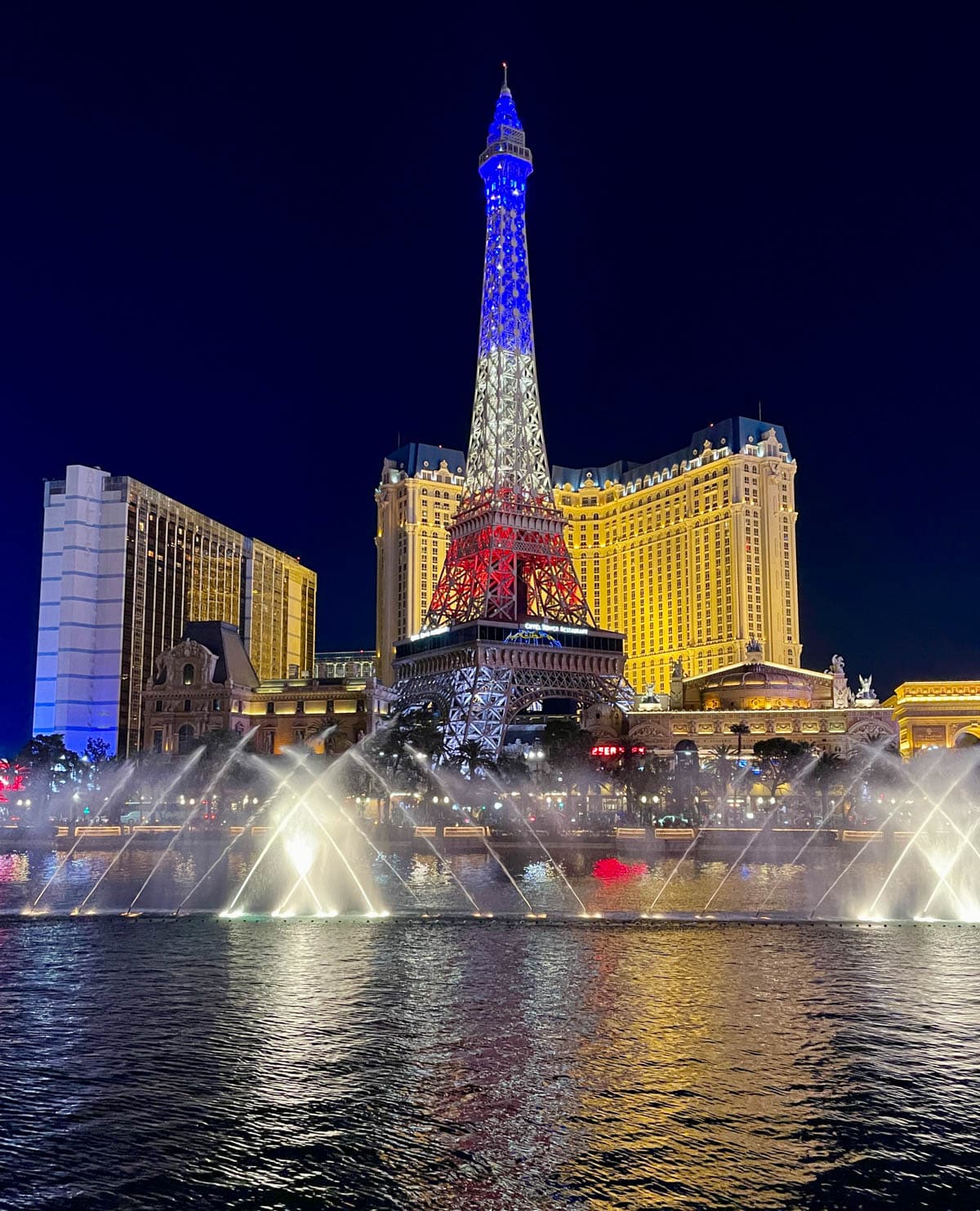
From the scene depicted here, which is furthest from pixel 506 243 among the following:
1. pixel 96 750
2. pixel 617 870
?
pixel 617 870

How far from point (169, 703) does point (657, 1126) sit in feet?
422

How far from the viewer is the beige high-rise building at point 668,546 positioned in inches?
6545

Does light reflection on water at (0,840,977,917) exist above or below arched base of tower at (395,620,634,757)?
below

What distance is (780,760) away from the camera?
335 ft

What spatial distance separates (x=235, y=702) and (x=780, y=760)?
220 feet

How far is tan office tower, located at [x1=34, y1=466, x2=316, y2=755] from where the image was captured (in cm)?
13225

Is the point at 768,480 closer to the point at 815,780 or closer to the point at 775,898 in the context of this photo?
the point at 815,780

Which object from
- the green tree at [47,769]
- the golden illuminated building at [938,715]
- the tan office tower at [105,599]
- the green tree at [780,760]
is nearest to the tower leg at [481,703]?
the green tree at [780,760]

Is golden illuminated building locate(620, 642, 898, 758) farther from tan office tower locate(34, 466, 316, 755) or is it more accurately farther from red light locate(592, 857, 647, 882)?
red light locate(592, 857, 647, 882)

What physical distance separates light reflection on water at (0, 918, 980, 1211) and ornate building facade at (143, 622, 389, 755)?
353ft

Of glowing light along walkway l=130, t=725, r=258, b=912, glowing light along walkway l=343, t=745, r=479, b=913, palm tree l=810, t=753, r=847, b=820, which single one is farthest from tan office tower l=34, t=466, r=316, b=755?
palm tree l=810, t=753, r=847, b=820

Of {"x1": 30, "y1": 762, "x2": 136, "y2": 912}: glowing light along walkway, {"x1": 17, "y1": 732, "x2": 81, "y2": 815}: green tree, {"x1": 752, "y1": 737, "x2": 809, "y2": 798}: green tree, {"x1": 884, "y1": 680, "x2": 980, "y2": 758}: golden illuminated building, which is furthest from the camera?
{"x1": 884, "y1": 680, "x2": 980, "y2": 758}: golden illuminated building

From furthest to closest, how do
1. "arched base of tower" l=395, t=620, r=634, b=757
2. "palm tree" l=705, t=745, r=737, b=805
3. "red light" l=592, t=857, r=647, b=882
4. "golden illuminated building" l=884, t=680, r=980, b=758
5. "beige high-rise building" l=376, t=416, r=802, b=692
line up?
"beige high-rise building" l=376, t=416, r=802, b=692 < "golden illuminated building" l=884, t=680, r=980, b=758 < "palm tree" l=705, t=745, r=737, b=805 < "arched base of tower" l=395, t=620, r=634, b=757 < "red light" l=592, t=857, r=647, b=882

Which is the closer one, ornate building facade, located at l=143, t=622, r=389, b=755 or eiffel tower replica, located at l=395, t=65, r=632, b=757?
eiffel tower replica, located at l=395, t=65, r=632, b=757
